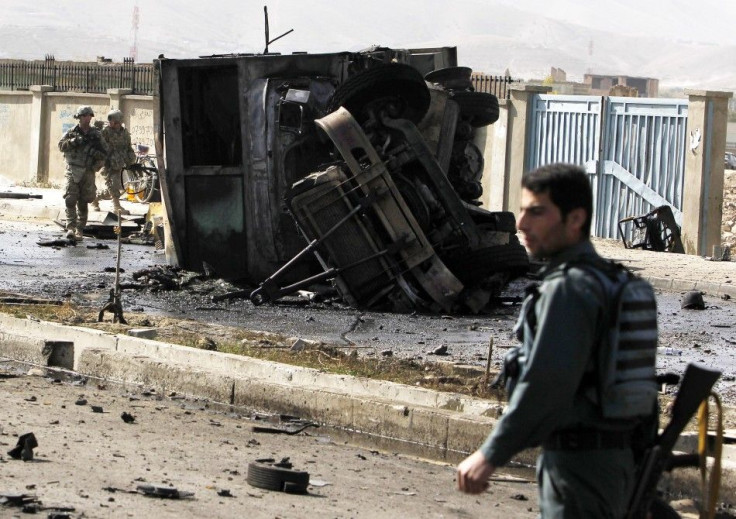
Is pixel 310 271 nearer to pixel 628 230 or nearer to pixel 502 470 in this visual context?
pixel 502 470

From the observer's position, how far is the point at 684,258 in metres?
17.8

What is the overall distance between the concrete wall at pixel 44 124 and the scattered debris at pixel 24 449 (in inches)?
911

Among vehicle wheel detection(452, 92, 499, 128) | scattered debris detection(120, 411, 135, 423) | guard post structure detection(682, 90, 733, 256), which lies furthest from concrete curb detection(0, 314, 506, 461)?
guard post structure detection(682, 90, 733, 256)

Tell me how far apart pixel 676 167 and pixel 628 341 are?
1767cm

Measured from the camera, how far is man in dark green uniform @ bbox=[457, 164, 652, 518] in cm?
310

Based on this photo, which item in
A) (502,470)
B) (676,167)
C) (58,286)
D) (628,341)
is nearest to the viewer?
(628,341)

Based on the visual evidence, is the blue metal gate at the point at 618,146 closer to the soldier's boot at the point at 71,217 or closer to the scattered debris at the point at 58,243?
the soldier's boot at the point at 71,217

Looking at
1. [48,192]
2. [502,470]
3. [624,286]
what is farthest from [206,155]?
[48,192]

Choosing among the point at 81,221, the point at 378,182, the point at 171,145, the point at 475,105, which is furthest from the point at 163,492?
the point at 81,221

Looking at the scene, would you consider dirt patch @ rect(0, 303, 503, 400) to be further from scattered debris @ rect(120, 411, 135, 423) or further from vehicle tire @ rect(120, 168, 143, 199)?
vehicle tire @ rect(120, 168, 143, 199)

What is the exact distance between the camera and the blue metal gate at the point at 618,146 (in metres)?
20.5

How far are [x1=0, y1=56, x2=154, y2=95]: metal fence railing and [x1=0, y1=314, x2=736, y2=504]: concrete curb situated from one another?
77.8ft

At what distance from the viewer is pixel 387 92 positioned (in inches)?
499

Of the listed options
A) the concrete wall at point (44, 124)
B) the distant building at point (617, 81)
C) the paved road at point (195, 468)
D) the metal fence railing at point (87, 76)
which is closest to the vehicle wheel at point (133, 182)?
the concrete wall at point (44, 124)
